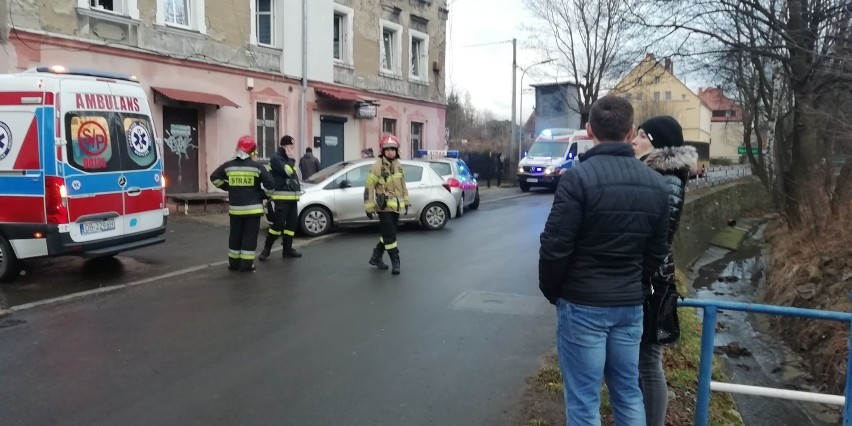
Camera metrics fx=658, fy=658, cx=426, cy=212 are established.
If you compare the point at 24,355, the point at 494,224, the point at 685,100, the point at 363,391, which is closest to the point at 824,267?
the point at 494,224

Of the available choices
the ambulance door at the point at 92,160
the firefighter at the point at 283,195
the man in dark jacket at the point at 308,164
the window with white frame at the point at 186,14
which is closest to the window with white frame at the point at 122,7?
the window with white frame at the point at 186,14

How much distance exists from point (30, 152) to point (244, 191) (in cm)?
250

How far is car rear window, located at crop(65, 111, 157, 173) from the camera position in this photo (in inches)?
307

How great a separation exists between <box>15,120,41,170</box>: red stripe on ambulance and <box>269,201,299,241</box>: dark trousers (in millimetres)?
3277

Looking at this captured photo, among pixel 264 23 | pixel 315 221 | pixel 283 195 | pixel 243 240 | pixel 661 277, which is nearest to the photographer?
pixel 661 277

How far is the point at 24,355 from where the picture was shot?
5.36 metres

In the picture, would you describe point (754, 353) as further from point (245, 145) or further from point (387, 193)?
point (245, 145)

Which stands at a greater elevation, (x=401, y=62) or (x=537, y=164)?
(x=401, y=62)

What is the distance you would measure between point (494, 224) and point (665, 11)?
648 cm

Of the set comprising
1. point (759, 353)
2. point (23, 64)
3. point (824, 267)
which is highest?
point (23, 64)

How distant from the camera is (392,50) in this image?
79.3 feet

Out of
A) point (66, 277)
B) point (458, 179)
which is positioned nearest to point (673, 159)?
point (66, 277)

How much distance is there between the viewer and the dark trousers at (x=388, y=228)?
348 inches

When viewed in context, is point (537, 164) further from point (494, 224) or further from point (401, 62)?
point (494, 224)
